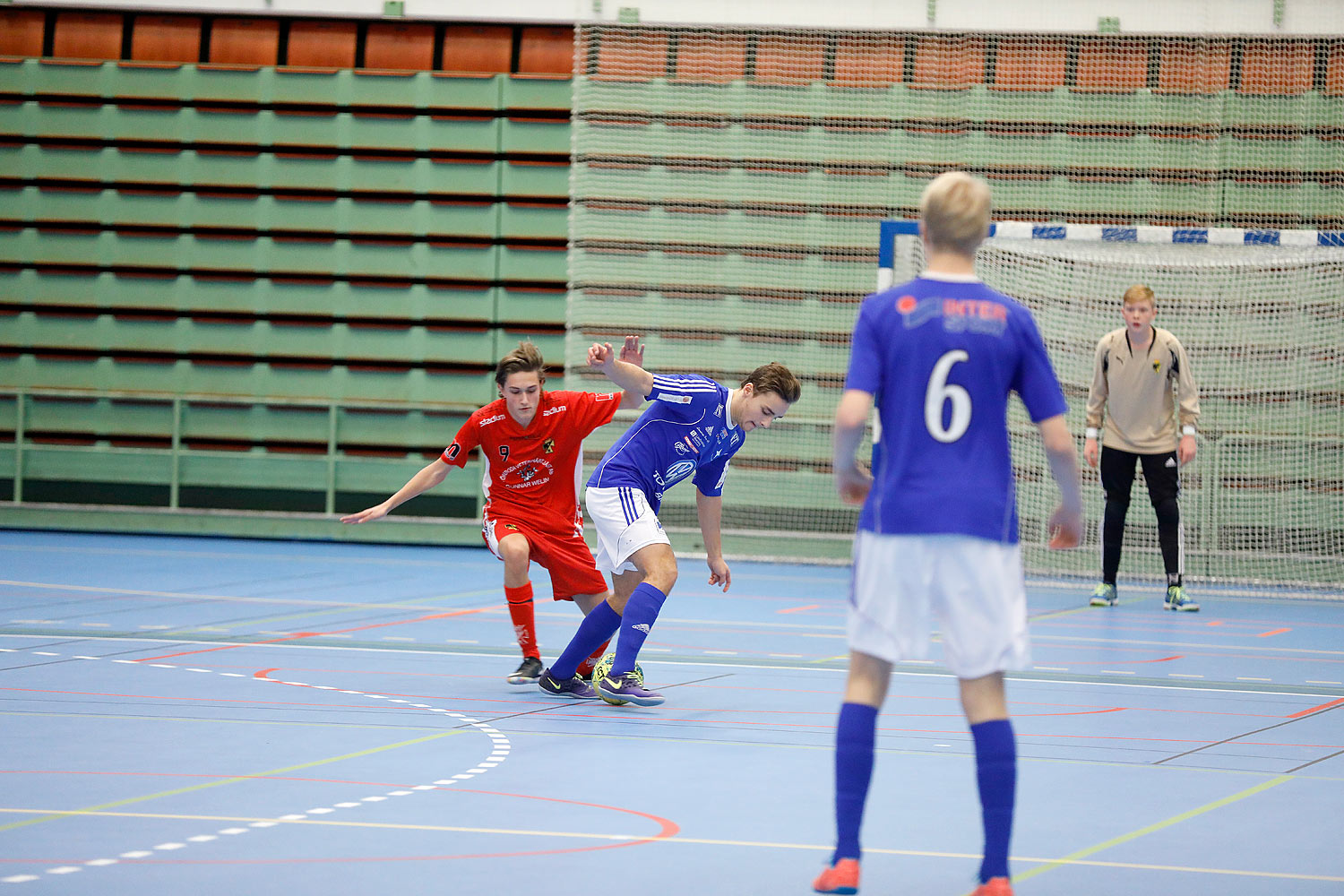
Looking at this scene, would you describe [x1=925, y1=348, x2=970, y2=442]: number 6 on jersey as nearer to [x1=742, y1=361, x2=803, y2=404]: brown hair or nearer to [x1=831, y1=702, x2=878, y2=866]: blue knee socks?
[x1=831, y1=702, x2=878, y2=866]: blue knee socks

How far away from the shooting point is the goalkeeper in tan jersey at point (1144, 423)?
884 centimetres

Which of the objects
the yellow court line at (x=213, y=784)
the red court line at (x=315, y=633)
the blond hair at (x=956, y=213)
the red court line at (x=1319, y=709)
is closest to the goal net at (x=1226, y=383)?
the red court line at (x=315, y=633)

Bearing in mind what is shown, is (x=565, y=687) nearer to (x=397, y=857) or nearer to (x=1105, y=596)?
(x=397, y=857)

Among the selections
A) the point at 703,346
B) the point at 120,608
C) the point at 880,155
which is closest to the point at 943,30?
the point at 880,155

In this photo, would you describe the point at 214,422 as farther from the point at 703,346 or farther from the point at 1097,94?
the point at 1097,94

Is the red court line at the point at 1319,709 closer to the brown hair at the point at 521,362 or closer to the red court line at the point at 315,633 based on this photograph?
the brown hair at the point at 521,362

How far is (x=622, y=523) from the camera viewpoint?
5402mm

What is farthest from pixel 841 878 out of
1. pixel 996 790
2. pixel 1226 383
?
pixel 1226 383

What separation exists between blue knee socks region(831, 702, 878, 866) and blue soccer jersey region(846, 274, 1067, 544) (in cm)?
41

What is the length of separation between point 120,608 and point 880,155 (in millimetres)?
7100

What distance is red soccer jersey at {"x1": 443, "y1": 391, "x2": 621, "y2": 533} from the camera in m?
5.92

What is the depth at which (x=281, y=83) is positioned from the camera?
1304 centimetres

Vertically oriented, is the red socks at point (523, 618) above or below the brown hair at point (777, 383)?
below

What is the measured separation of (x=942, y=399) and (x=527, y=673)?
126 inches
